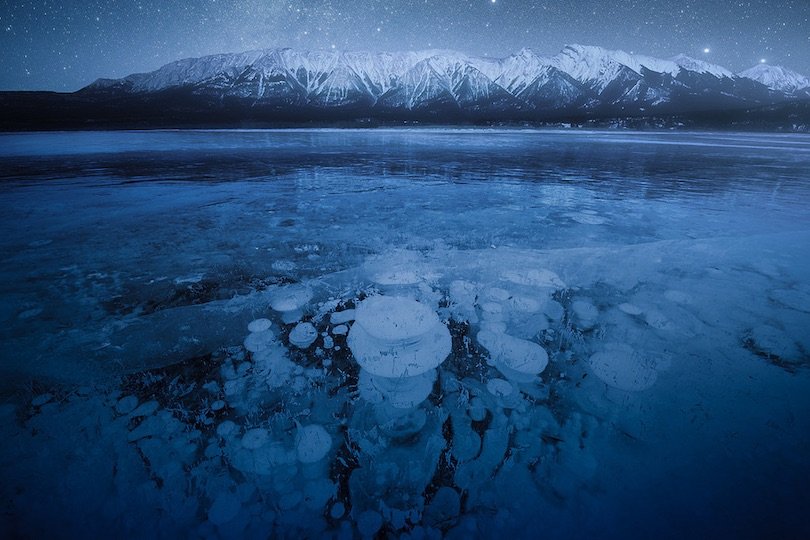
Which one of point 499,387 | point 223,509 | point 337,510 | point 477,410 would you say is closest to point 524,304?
point 499,387

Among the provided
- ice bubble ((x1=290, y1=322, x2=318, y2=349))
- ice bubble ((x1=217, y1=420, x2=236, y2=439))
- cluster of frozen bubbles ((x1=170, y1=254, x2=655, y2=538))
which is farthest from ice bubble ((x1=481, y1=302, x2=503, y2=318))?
ice bubble ((x1=217, y1=420, x2=236, y2=439))

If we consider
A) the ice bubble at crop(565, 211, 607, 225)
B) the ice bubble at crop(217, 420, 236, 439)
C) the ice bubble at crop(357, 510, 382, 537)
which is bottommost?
the ice bubble at crop(357, 510, 382, 537)

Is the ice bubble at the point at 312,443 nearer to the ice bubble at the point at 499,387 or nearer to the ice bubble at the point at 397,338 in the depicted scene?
the ice bubble at the point at 397,338

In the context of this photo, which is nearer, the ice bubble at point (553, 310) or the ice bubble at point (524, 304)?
the ice bubble at point (553, 310)

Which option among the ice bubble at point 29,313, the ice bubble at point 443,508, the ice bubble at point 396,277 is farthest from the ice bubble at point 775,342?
the ice bubble at point 29,313

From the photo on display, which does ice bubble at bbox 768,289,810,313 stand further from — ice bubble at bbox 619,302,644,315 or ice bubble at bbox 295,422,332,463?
ice bubble at bbox 295,422,332,463

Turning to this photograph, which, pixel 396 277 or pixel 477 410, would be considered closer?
pixel 477 410

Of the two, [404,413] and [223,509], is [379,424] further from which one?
[223,509]
